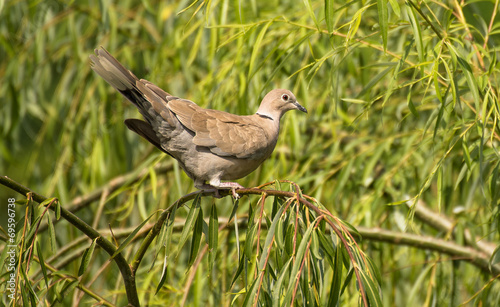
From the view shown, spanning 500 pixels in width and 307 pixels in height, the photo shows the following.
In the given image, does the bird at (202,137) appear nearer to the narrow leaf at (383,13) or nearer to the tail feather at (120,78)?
the tail feather at (120,78)

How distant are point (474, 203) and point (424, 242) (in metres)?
1.02

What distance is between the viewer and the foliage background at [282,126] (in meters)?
2.75

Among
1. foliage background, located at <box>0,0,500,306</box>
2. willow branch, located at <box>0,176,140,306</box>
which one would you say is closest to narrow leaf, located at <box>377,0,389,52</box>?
foliage background, located at <box>0,0,500,306</box>

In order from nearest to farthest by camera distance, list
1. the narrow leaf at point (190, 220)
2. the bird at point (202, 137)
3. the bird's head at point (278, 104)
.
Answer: the narrow leaf at point (190, 220) → the bird at point (202, 137) → the bird's head at point (278, 104)

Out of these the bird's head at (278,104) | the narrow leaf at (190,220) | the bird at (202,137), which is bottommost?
the narrow leaf at (190,220)

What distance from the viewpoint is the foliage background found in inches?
108

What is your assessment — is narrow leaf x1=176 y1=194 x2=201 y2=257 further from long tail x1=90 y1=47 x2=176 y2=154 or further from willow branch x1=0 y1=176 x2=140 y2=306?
long tail x1=90 y1=47 x2=176 y2=154

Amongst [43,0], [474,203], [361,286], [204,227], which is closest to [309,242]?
[361,286]

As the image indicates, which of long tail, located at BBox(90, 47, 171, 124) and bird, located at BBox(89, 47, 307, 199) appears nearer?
long tail, located at BBox(90, 47, 171, 124)

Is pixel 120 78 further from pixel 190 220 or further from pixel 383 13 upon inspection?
pixel 383 13

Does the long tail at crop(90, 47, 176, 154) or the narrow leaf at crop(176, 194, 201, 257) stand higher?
the long tail at crop(90, 47, 176, 154)

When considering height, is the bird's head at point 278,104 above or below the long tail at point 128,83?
below

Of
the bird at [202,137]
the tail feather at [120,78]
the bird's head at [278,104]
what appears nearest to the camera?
the tail feather at [120,78]

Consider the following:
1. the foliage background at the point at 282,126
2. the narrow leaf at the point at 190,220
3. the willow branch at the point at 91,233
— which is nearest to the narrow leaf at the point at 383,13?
the foliage background at the point at 282,126
